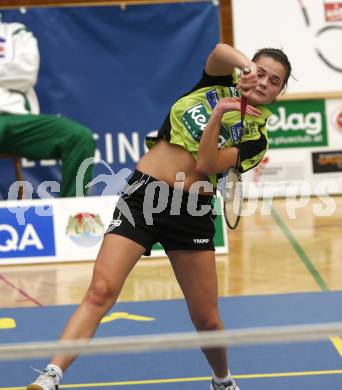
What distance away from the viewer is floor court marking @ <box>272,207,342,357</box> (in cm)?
A: 500

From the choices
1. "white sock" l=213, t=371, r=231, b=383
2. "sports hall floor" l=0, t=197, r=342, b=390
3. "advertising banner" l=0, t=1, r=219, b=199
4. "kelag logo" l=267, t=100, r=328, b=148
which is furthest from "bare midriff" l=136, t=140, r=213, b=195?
"kelag logo" l=267, t=100, r=328, b=148

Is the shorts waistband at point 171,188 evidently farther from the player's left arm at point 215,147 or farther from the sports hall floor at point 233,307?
the sports hall floor at point 233,307

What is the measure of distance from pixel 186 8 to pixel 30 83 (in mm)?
1872

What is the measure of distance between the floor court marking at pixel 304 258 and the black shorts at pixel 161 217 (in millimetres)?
1450

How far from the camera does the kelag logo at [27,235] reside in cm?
728

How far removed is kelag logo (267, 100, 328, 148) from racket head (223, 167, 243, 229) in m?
5.65

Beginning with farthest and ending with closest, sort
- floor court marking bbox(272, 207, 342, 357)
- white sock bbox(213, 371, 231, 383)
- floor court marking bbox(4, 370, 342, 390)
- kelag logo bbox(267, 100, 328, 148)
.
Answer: kelag logo bbox(267, 100, 328, 148) → floor court marking bbox(272, 207, 342, 357) → floor court marking bbox(4, 370, 342, 390) → white sock bbox(213, 371, 231, 383)

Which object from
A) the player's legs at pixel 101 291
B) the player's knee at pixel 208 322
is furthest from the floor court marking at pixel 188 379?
the player's legs at pixel 101 291

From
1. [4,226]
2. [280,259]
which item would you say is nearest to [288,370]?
[280,259]

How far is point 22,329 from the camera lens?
5469mm

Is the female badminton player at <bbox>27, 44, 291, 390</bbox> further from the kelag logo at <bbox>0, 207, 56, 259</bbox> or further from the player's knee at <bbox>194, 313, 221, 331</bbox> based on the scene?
the kelag logo at <bbox>0, 207, 56, 259</bbox>

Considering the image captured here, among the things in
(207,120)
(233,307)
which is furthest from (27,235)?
(207,120)

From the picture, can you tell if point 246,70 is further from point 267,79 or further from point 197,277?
point 197,277

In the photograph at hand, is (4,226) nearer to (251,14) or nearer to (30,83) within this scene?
(30,83)
